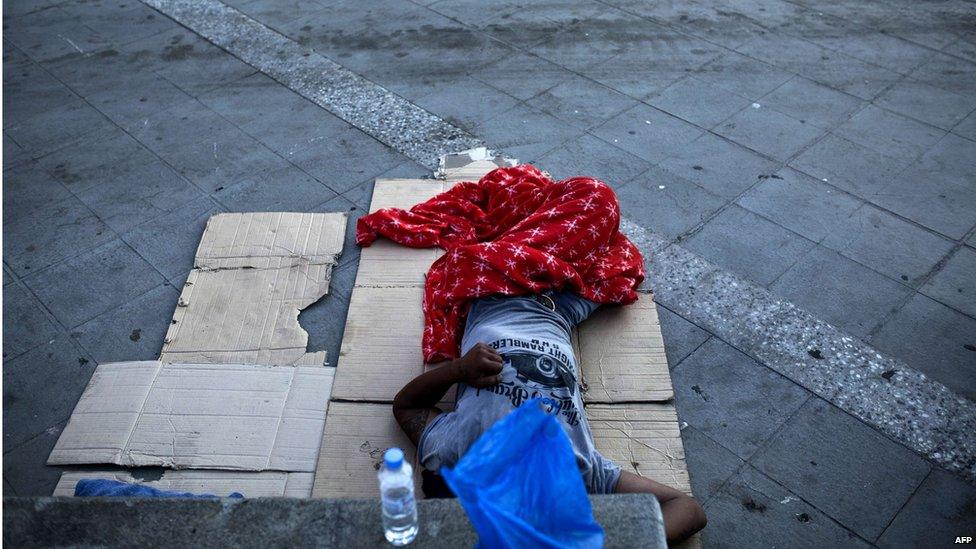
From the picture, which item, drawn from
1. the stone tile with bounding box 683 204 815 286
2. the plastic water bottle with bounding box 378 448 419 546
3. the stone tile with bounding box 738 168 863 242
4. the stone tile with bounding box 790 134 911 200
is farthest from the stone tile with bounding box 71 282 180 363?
the stone tile with bounding box 790 134 911 200

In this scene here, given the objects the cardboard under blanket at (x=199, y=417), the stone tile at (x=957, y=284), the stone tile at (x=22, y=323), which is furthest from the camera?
the stone tile at (x=957, y=284)

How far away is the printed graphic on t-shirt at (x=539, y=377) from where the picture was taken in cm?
254

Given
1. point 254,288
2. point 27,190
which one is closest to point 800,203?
point 254,288

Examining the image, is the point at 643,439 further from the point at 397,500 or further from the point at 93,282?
the point at 93,282

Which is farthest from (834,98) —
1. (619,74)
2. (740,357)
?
(740,357)

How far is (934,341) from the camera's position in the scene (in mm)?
3238

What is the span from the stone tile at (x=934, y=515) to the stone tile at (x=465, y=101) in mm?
2981

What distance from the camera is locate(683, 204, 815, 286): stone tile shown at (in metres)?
3.61

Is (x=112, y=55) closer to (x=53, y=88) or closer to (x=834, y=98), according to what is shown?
(x=53, y=88)

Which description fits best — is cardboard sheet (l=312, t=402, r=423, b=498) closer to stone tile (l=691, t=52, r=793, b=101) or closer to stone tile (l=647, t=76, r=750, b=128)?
stone tile (l=647, t=76, r=750, b=128)

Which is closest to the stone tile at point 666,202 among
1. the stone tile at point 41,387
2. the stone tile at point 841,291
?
the stone tile at point 841,291

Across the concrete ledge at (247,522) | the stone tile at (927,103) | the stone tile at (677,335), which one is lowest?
the stone tile at (677,335)

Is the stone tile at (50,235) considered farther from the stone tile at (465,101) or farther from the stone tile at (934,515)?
the stone tile at (934,515)

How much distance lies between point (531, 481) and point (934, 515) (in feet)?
5.92
